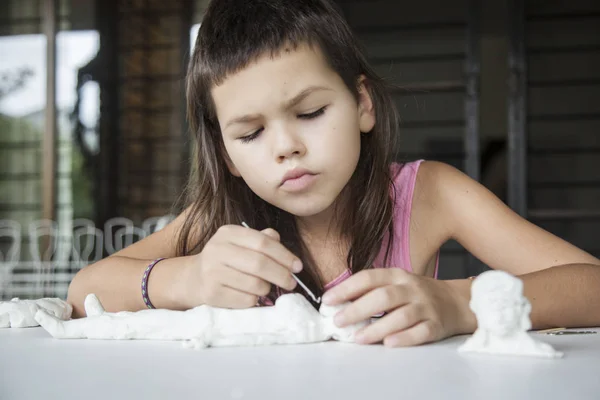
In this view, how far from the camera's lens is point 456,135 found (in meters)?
4.18

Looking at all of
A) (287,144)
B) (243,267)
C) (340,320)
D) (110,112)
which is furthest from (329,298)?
(110,112)

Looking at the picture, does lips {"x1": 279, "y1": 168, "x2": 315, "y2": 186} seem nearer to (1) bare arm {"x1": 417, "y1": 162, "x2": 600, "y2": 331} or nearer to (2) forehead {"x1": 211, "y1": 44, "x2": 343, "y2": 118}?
(2) forehead {"x1": 211, "y1": 44, "x2": 343, "y2": 118}

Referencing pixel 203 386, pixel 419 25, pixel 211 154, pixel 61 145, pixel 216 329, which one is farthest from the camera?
pixel 61 145

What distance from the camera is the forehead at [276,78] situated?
0.81m

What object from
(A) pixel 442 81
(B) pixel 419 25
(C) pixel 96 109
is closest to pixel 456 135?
(A) pixel 442 81

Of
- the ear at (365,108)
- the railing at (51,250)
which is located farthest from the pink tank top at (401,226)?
the railing at (51,250)

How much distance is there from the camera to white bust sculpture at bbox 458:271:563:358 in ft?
1.62

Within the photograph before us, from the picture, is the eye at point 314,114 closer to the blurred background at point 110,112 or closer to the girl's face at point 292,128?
the girl's face at point 292,128

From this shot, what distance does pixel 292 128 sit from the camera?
80 centimetres

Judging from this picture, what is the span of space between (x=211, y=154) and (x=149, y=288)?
10.3 inches

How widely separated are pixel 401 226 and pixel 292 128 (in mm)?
392

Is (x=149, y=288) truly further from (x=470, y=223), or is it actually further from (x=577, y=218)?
(x=577, y=218)

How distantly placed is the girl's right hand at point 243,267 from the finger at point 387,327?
0.11 metres

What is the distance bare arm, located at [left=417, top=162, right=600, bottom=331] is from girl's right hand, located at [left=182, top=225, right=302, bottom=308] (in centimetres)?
19
